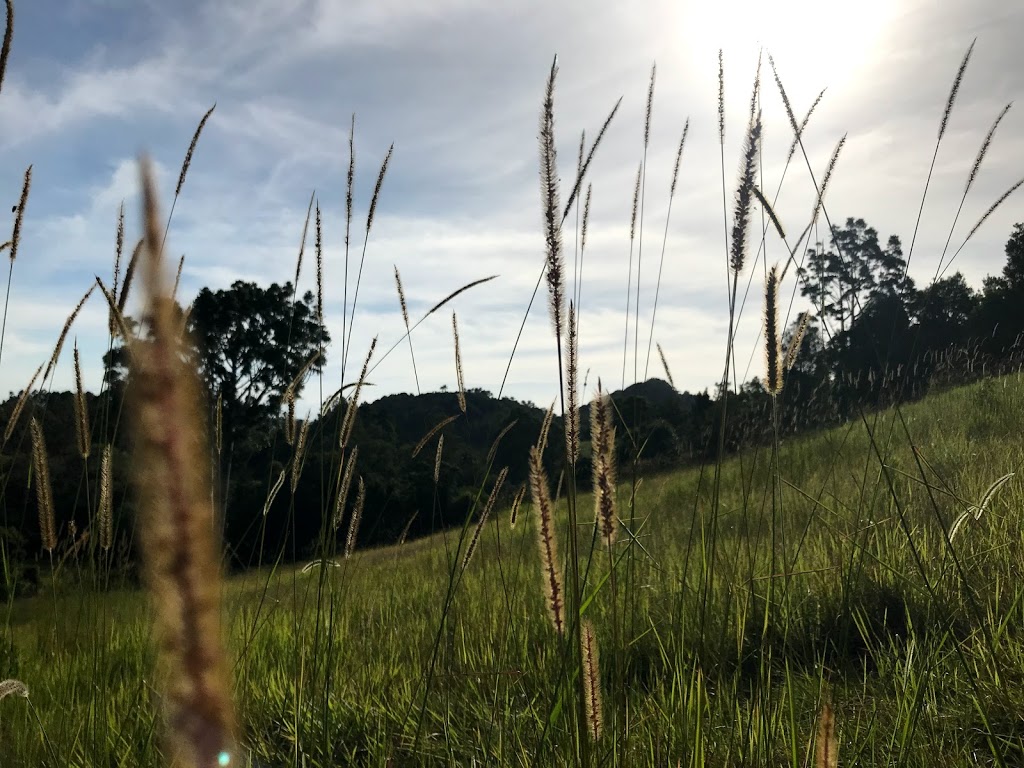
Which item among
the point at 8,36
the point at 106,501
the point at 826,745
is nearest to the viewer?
the point at 826,745

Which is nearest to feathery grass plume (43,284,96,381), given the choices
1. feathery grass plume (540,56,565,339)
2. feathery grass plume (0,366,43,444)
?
feathery grass plume (0,366,43,444)

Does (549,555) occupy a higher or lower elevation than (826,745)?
higher

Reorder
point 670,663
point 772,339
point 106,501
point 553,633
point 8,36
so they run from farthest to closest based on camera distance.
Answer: point 553,633, point 670,663, point 106,501, point 8,36, point 772,339

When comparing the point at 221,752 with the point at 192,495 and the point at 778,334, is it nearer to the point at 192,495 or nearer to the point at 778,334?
the point at 192,495

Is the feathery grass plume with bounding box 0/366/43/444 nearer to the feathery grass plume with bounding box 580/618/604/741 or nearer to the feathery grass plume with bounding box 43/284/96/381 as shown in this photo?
the feathery grass plume with bounding box 43/284/96/381

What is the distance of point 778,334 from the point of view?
1.42 m

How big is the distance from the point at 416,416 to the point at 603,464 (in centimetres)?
2545

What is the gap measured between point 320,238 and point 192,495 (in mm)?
2403

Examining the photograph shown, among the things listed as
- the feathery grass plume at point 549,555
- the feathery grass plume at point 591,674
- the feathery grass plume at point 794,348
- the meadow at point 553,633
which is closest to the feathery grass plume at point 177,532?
the meadow at point 553,633

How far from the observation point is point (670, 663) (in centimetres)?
264

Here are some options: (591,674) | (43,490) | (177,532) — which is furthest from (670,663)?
(177,532)

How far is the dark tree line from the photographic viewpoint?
2.37 metres

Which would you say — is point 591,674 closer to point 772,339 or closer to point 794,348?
point 772,339

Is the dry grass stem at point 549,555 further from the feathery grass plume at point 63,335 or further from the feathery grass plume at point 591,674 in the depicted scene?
the feathery grass plume at point 63,335
